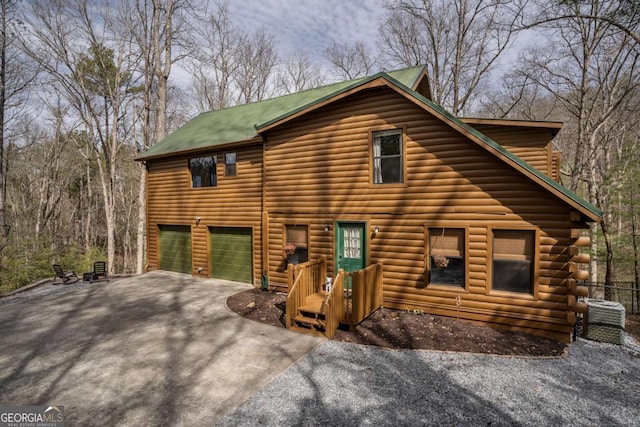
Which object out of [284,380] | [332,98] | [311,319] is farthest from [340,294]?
[332,98]

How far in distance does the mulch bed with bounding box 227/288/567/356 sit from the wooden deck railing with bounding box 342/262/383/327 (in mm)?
266

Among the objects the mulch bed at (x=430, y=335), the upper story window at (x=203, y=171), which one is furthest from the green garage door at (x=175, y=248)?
the mulch bed at (x=430, y=335)

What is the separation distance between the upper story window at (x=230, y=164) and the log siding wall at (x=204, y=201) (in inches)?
5.0

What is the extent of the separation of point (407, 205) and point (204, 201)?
327 inches

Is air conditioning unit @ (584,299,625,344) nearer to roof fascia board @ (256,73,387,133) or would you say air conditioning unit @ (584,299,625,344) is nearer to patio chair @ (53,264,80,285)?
roof fascia board @ (256,73,387,133)

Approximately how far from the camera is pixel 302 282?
24.7 ft

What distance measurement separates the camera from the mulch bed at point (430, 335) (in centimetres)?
608

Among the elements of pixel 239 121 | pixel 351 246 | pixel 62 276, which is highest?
pixel 239 121

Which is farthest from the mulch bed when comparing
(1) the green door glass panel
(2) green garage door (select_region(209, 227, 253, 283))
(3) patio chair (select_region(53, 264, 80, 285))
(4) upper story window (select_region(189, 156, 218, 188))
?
(3) patio chair (select_region(53, 264, 80, 285))

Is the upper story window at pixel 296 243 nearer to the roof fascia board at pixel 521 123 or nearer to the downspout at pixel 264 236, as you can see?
the downspout at pixel 264 236

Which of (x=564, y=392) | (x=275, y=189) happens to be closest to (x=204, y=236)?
(x=275, y=189)

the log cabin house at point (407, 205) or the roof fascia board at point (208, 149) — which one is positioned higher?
the roof fascia board at point (208, 149)

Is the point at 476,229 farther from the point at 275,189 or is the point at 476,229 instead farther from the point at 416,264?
the point at 275,189

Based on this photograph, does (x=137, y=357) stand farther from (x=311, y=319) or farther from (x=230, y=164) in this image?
(x=230, y=164)
